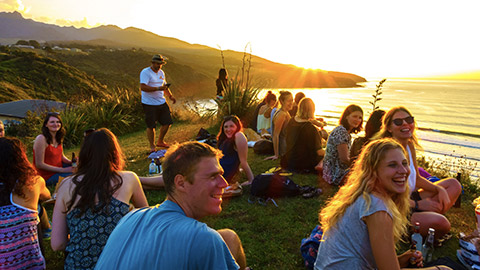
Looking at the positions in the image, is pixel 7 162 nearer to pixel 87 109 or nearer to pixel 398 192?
pixel 398 192

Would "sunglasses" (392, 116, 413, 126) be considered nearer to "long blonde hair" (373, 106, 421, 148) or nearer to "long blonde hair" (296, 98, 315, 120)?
"long blonde hair" (373, 106, 421, 148)

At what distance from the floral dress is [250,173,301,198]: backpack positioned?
63 cm

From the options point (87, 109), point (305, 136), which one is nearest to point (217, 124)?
point (87, 109)

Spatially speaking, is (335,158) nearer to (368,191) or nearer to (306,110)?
(306,110)

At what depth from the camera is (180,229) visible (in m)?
1.16

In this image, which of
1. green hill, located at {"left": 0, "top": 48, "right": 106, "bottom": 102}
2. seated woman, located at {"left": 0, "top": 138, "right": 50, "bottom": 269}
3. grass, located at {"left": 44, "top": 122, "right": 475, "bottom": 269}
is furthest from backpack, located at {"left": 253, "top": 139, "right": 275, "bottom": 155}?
green hill, located at {"left": 0, "top": 48, "right": 106, "bottom": 102}

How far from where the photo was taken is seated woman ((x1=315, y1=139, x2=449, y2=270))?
5.91 ft

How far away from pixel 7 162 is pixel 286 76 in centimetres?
6380

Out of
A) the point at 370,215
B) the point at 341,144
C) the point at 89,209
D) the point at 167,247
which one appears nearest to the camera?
the point at 167,247

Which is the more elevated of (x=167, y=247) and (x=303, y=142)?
(x=167, y=247)

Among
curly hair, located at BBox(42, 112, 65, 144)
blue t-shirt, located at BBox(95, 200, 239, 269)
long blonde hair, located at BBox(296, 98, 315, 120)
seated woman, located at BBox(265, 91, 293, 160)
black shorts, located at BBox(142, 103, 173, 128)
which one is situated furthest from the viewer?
black shorts, located at BBox(142, 103, 173, 128)

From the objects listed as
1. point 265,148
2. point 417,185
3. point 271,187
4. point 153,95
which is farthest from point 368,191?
point 153,95

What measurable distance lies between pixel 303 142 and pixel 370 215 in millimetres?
3511

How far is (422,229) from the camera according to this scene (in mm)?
3164
